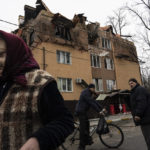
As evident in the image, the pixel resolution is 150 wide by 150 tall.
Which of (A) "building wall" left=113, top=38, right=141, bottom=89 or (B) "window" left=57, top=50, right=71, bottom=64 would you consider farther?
(A) "building wall" left=113, top=38, right=141, bottom=89

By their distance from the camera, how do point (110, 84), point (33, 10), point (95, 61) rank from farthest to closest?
1. point (110, 84)
2. point (95, 61)
3. point (33, 10)

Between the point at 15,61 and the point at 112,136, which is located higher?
the point at 15,61

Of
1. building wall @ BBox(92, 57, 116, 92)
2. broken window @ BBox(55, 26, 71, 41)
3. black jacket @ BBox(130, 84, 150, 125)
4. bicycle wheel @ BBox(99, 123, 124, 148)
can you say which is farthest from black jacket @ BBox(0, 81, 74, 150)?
building wall @ BBox(92, 57, 116, 92)

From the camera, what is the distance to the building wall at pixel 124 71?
24.0 metres

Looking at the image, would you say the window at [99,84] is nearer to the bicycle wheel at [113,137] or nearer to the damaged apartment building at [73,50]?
the damaged apartment building at [73,50]

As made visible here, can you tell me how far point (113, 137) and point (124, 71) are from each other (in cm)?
2093

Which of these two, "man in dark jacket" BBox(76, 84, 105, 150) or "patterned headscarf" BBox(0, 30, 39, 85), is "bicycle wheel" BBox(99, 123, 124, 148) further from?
"patterned headscarf" BBox(0, 30, 39, 85)

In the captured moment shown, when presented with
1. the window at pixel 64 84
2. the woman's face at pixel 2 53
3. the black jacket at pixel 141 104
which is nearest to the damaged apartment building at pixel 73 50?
the window at pixel 64 84

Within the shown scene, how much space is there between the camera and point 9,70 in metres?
1.24

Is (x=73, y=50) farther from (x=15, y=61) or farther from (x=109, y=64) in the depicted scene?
(x=15, y=61)

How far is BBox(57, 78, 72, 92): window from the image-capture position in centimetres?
1675

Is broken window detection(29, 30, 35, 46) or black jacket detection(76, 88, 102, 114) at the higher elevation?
broken window detection(29, 30, 35, 46)

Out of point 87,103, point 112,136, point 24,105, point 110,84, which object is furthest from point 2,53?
point 110,84

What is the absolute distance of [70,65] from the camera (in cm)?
1819
